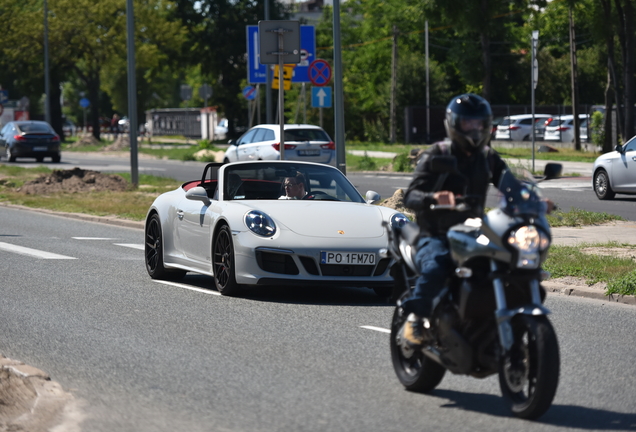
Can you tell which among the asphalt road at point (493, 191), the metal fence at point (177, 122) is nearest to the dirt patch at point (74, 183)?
the asphalt road at point (493, 191)

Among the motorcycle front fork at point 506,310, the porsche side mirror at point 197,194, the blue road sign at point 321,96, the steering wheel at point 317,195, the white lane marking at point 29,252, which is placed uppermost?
the blue road sign at point 321,96

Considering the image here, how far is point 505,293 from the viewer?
5496 mm

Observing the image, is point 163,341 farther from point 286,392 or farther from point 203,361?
point 286,392

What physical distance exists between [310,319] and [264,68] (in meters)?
25.5

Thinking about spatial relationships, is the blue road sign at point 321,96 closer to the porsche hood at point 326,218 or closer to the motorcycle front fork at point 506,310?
the porsche hood at point 326,218

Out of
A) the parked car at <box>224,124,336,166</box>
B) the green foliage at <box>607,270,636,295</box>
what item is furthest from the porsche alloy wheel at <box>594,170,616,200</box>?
the green foliage at <box>607,270,636,295</box>

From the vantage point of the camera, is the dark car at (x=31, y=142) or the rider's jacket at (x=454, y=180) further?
the dark car at (x=31, y=142)

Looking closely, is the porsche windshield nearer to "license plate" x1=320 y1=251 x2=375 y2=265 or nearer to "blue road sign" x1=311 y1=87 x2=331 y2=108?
"license plate" x1=320 y1=251 x2=375 y2=265

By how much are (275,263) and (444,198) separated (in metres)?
4.50

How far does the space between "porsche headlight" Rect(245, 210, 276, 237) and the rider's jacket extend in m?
4.04

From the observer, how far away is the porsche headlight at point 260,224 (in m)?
9.90

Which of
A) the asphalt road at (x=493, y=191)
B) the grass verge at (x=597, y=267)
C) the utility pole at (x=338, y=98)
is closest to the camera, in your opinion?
the grass verge at (x=597, y=267)

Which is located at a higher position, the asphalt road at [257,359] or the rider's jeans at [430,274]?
the rider's jeans at [430,274]

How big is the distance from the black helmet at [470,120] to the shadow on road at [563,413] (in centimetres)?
133
